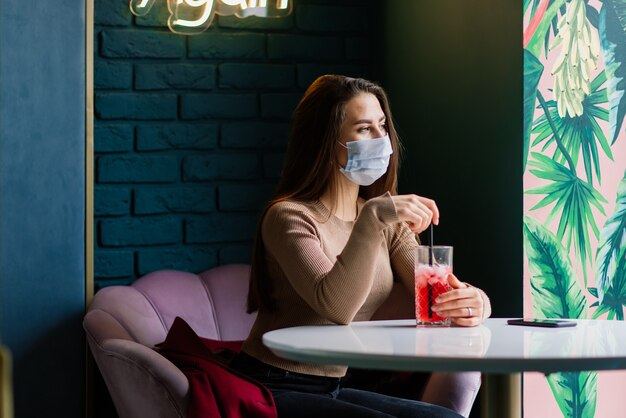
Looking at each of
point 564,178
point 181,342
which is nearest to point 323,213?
point 181,342

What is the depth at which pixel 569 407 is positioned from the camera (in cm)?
256

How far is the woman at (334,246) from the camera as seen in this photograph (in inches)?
75.2

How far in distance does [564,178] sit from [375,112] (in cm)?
59

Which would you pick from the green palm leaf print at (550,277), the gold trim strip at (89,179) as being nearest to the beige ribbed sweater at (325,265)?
the green palm leaf print at (550,277)

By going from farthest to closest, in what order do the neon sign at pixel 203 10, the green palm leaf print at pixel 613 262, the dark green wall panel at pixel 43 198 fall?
the neon sign at pixel 203 10
the dark green wall panel at pixel 43 198
the green palm leaf print at pixel 613 262

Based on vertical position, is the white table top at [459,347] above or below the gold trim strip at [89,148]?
below

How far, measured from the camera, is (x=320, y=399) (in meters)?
1.99

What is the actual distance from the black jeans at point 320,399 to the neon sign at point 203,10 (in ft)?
4.67

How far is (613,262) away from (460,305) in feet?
2.36

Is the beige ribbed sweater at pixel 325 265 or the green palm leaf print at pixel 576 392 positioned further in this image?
the green palm leaf print at pixel 576 392

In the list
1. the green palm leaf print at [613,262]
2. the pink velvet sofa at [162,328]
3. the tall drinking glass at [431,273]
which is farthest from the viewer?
the green palm leaf print at [613,262]

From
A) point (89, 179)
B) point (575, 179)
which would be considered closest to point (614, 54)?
point (575, 179)

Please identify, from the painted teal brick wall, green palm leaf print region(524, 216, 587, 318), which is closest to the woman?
green palm leaf print region(524, 216, 587, 318)

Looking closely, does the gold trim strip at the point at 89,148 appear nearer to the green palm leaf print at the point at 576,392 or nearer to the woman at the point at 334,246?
the woman at the point at 334,246
